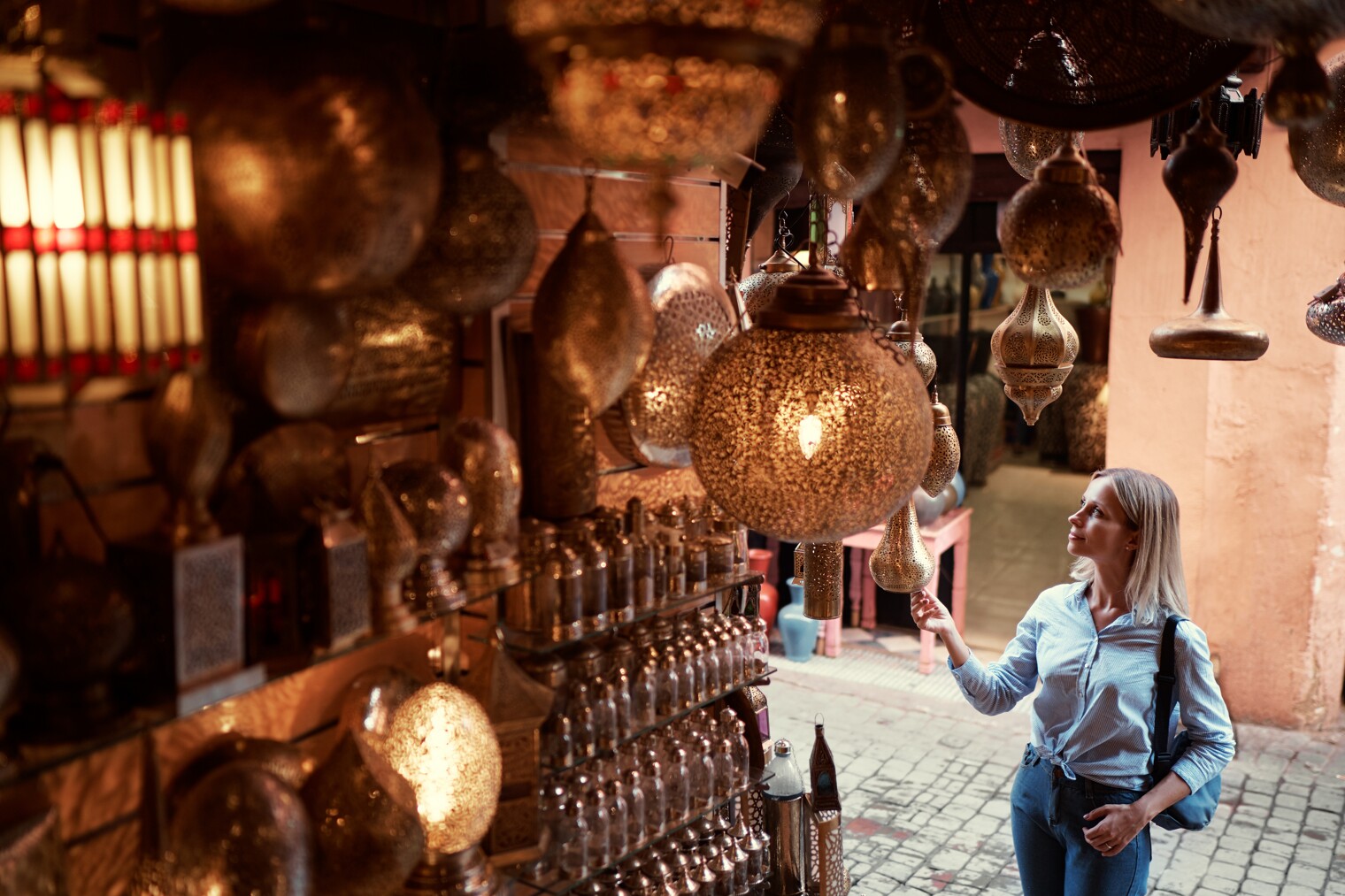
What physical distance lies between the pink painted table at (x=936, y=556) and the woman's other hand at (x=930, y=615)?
3.08 m

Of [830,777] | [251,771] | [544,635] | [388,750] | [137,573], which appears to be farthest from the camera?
[830,777]

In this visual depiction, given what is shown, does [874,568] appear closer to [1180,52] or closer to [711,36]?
[1180,52]

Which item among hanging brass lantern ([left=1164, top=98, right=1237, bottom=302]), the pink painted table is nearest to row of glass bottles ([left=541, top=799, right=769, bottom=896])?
hanging brass lantern ([left=1164, top=98, right=1237, bottom=302])

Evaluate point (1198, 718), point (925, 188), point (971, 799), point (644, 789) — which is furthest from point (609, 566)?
point (971, 799)

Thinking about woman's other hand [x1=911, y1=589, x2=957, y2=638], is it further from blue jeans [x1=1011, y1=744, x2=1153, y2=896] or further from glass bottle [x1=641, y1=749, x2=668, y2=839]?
glass bottle [x1=641, y1=749, x2=668, y2=839]

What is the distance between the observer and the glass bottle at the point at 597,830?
2154 mm

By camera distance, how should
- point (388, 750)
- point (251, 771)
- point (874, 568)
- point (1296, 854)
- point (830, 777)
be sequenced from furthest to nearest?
point (1296, 854) < point (830, 777) < point (874, 568) < point (388, 750) < point (251, 771)

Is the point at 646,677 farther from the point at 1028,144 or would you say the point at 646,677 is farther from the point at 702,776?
the point at 1028,144

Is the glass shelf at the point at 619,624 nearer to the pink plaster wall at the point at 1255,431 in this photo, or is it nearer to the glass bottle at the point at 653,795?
the glass bottle at the point at 653,795

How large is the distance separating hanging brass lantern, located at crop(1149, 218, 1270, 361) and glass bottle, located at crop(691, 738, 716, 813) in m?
1.38

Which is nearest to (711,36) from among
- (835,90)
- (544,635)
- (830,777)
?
(835,90)

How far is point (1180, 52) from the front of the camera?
1579 millimetres

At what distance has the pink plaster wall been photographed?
17.5 feet

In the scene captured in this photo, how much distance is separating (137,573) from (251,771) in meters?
0.31
